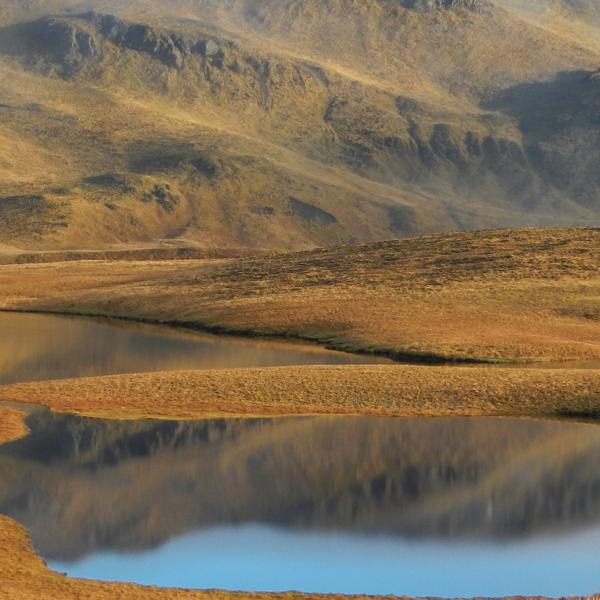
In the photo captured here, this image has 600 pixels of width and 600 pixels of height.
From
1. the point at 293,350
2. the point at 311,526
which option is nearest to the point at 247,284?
the point at 293,350

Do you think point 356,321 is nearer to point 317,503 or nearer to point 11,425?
point 11,425

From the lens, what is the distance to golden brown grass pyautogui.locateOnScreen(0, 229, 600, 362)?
214ft

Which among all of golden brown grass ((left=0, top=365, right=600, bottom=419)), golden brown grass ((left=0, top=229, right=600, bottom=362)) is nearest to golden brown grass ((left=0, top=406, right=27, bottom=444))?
golden brown grass ((left=0, top=365, right=600, bottom=419))

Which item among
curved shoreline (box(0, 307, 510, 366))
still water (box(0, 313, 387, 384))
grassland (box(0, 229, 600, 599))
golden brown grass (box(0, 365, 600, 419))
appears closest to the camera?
golden brown grass (box(0, 365, 600, 419))

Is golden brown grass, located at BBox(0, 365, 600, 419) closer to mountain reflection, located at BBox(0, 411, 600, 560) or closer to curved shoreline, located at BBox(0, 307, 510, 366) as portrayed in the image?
mountain reflection, located at BBox(0, 411, 600, 560)

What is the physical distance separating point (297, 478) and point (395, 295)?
51.7m

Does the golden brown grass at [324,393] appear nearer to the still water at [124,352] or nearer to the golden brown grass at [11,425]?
the golden brown grass at [11,425]

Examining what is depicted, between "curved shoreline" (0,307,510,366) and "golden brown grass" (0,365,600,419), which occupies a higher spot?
"curved shoreline" (0,307,510,366)

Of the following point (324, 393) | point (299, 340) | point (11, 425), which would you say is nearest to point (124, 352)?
point (299, 340)

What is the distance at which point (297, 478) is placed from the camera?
108ft

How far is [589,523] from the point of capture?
94.9 feet

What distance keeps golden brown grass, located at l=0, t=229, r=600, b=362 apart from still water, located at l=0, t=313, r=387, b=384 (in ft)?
12.3

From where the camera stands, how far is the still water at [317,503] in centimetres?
2534

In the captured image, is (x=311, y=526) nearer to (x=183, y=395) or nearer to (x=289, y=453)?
(x=289, y=453)
